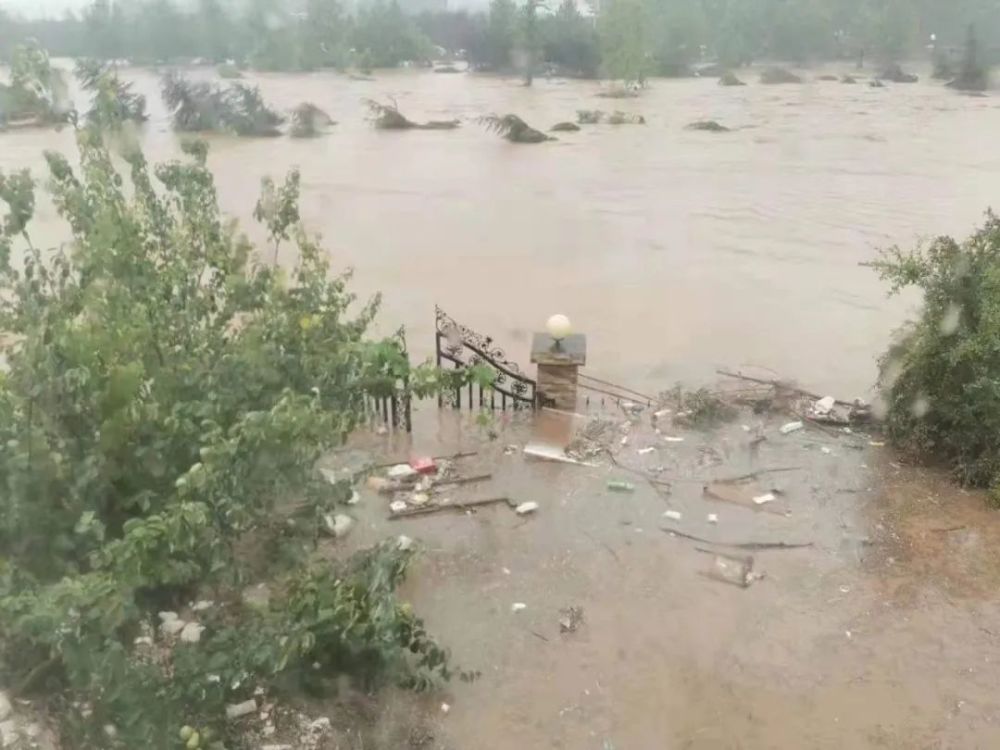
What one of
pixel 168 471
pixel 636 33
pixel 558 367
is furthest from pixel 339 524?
pixel 636 33

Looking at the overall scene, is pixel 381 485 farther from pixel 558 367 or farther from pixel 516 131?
pixel 516 131

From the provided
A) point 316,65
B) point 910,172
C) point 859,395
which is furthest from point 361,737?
point 316,65

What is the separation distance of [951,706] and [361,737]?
274 cm

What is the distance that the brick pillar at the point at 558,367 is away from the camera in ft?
24.1

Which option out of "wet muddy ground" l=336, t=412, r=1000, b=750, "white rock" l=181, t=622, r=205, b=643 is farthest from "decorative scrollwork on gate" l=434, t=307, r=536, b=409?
"white rock" l=181, t=622, r=205, b=643

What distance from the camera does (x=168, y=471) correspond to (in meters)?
4.00

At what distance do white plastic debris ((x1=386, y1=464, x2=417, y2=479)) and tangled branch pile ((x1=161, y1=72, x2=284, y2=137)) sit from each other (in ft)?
43.0

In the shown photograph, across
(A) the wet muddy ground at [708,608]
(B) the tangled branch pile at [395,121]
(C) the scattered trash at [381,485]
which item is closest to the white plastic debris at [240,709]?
(A) the wet muddy ground at [708,608]

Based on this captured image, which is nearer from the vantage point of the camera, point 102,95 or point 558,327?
point 102,95

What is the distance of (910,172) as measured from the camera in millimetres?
18859

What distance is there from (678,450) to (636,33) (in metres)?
27.6

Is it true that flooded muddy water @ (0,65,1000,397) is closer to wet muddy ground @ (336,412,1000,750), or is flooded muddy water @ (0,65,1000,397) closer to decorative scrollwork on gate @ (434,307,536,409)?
decorative scrollwork on gate @ (434,307,536,409)

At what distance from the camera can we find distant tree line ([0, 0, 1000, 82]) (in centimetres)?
3005

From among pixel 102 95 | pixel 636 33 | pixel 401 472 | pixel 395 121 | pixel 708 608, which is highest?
pixel 636 33
